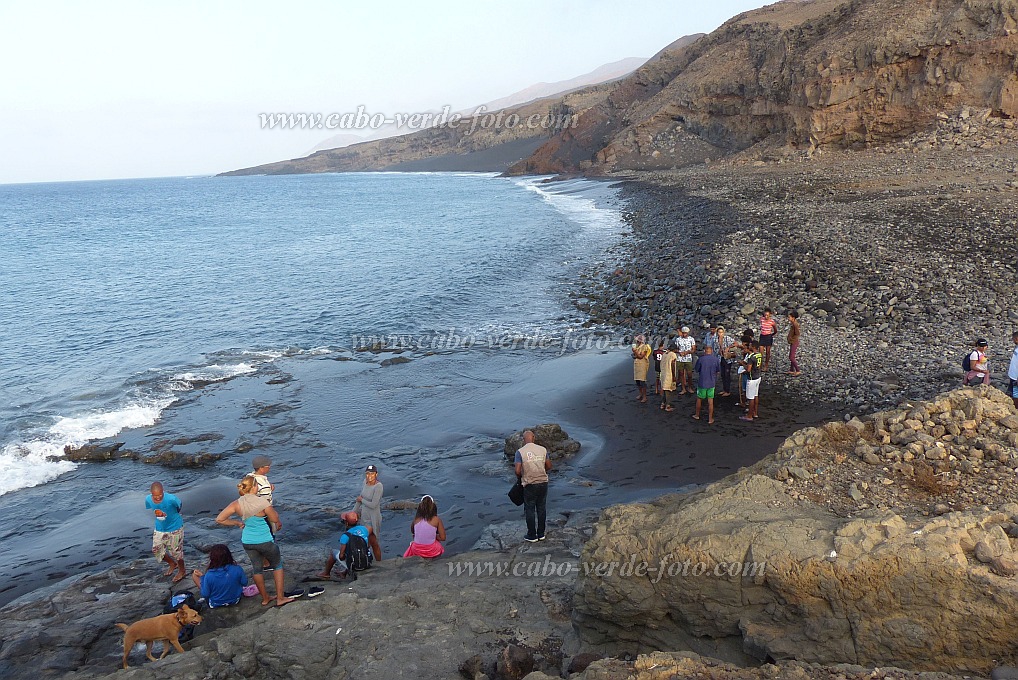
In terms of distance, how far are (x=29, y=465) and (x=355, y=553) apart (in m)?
9.91

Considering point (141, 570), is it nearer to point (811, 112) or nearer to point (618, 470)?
point (618, 470)

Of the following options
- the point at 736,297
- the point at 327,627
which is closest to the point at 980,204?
the point at 736,297

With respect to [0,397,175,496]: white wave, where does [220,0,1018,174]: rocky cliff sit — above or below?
above

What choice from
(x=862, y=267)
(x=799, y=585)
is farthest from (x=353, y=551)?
(x=862, y=267)

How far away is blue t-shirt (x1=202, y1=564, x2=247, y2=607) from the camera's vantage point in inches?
313

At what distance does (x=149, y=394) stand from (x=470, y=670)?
1565cm

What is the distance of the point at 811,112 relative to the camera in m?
46.9

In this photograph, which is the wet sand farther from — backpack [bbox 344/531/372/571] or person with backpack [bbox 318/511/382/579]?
backpack [bbox 344/531/372/571]

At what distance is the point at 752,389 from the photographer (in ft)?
42.0

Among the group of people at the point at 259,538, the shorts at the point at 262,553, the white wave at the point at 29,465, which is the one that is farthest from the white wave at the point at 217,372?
the shorts at the point at 262,553

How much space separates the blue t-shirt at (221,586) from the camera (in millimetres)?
7949

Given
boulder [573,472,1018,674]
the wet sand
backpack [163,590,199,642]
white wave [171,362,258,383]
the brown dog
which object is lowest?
the wet sand

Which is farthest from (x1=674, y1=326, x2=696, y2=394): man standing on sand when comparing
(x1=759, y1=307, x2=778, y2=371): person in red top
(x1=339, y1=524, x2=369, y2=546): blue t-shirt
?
(x1=339, y1=524, x2=369, y2=546): blue t-shirt

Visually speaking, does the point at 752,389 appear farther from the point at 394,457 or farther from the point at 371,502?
the point at 371,502
